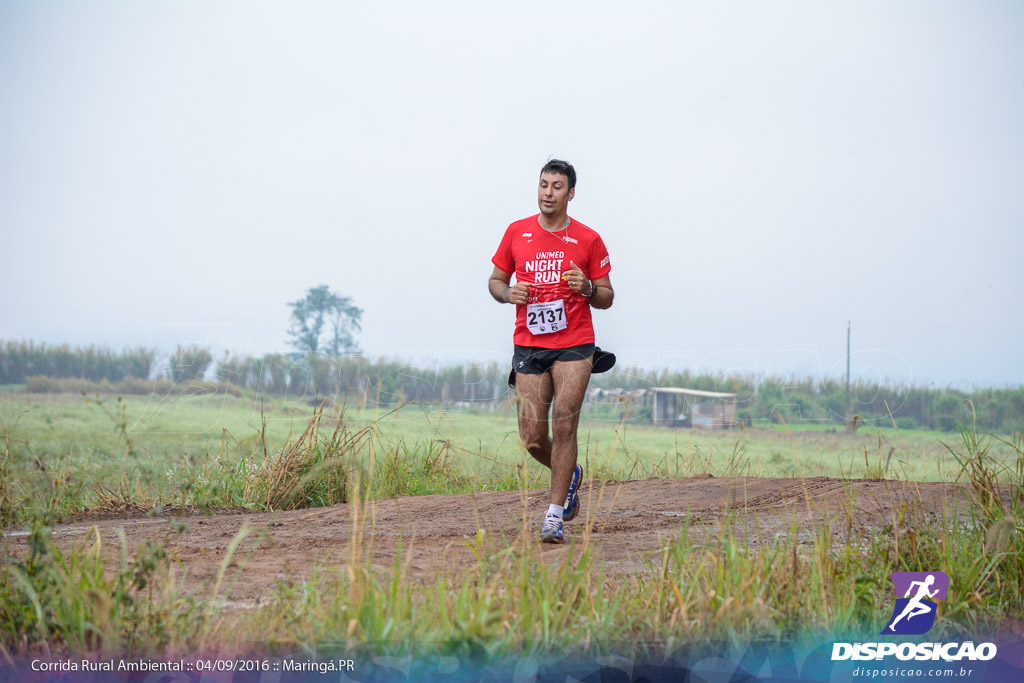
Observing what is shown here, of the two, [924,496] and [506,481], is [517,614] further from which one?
[506,481]

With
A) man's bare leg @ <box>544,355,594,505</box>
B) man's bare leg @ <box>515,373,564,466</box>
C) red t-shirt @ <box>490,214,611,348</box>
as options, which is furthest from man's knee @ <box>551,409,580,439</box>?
red t-shirt @ <box>490,214,611,348</box>

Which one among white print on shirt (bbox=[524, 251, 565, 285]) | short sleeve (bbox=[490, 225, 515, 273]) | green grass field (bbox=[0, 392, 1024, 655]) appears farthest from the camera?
short sleeve (bbox=[490, 225, 515, 273])

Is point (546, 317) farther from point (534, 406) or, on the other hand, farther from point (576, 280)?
point (534, 406)

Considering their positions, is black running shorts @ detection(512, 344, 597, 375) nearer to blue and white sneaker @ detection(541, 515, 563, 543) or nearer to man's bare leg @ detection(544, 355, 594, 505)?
man's bare leg @ detection(544, 355, 594, 505)

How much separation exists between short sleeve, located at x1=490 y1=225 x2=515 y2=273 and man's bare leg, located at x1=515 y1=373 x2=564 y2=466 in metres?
0.71

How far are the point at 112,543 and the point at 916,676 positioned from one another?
459 cm

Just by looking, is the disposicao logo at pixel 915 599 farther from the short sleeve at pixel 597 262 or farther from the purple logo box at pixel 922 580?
the short sleeve at pixel 597 262

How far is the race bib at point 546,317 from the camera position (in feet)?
17.5

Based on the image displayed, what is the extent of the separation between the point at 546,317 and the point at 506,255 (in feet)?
1.94

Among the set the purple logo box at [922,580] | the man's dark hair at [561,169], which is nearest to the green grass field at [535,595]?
the purple logo box at [922,580]

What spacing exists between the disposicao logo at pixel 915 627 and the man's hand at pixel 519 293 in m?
2.50

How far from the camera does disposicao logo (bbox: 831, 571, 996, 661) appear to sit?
3.43 meters

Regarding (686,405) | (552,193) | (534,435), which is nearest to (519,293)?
(552,193)

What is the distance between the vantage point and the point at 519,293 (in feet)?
17.4
